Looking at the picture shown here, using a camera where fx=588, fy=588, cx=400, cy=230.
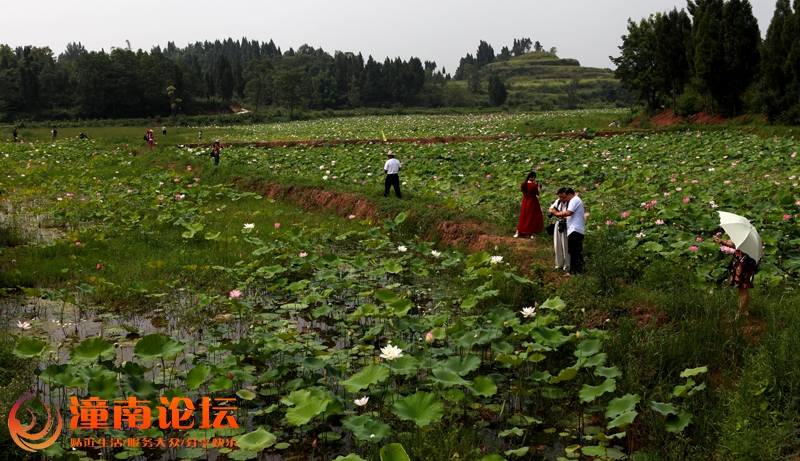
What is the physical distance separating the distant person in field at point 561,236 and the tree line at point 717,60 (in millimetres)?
18100

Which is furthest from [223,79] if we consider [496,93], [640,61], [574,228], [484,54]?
[484,54]

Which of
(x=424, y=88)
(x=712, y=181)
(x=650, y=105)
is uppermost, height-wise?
(x=424, y=88)

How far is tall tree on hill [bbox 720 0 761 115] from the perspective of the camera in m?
24.2

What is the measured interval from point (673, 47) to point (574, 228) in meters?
26.2

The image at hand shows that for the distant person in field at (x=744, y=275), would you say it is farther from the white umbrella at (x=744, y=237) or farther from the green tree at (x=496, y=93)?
the green tree at (x=496, y=93)

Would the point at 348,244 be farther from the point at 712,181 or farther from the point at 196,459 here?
the point at 712,181

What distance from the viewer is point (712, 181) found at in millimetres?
11523

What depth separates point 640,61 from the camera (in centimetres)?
3155

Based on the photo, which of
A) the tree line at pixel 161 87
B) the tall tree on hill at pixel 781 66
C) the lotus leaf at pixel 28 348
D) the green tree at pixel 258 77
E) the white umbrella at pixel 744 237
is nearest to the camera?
the lotus leaf at pixel 28 348

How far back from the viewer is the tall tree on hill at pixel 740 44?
24.2 meters

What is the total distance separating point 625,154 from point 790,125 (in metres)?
8.36

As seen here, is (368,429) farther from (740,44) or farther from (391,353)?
(740,44)

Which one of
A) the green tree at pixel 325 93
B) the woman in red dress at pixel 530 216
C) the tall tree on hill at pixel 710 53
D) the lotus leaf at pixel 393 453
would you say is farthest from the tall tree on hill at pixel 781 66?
the green tree at pixel 325 93

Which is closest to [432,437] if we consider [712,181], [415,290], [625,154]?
[415,290]
